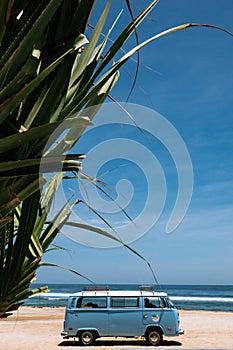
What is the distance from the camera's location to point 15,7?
1.05m

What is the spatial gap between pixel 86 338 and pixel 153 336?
206 centimetres

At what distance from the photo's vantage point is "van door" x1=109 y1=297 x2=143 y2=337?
1401cm

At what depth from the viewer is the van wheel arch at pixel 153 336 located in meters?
13.9

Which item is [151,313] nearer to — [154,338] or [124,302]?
[154,338]

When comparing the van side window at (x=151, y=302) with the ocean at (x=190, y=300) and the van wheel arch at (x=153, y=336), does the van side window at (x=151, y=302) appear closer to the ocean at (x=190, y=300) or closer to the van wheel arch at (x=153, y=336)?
the van wheel arch at (x=153, y=336)

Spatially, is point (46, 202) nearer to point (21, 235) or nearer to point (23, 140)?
point (21, 235)

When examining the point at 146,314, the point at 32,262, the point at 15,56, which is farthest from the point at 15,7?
the point at 146,314

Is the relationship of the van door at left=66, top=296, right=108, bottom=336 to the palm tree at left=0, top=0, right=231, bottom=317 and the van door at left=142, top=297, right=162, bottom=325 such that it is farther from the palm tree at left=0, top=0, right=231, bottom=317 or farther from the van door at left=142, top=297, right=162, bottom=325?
the palm tree at left=0, top=0, right=231, bottom=317

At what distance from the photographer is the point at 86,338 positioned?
46.1 ft

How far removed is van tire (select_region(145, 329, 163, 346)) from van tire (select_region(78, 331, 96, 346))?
1666 millimetres

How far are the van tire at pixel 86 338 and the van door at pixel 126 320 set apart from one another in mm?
604

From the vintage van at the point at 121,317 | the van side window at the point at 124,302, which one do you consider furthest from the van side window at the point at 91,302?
the van side window at the point at 124,302

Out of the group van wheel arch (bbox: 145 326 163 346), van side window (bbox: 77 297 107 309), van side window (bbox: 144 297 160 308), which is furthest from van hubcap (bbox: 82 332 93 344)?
van side window (bbox: 144 297 160 308)

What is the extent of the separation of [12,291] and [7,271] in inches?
2.6
